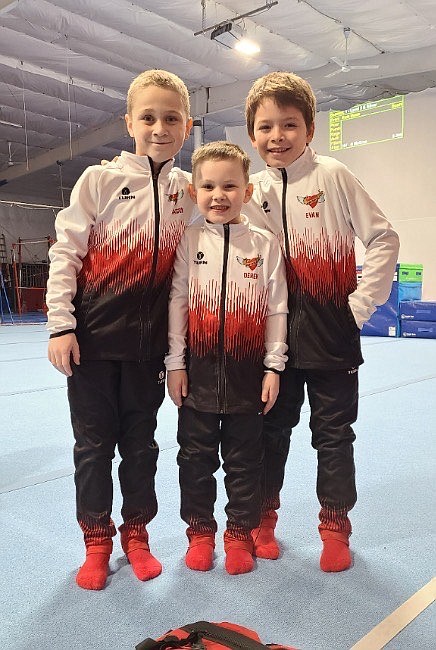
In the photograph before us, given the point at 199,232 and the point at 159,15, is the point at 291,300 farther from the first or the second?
the point at 159,15

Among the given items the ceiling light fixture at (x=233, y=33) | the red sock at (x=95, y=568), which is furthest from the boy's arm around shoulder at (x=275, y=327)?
the ceiling light fixture at (x=233, y=33)

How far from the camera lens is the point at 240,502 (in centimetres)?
167

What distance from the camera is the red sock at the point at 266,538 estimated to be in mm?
1722

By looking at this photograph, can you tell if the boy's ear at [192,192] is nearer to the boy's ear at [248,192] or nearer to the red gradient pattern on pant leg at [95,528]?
the boy's ear at [248,192]

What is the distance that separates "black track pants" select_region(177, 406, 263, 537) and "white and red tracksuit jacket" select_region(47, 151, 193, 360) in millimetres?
263

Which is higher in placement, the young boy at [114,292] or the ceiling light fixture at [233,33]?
the ceiling light fixture at [233,33]

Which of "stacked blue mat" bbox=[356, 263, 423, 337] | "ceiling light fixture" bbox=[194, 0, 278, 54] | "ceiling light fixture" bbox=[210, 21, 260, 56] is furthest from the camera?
"stacked blue mat" bbox=[356, 263, 423, 337]

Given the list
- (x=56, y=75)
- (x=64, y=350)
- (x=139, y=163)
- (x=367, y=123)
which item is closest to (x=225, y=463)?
(x=64, y=350)

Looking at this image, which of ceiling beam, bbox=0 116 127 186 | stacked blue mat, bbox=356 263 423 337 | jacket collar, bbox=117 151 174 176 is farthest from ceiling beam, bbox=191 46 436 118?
jacket collar, bbox=117 151 174 176

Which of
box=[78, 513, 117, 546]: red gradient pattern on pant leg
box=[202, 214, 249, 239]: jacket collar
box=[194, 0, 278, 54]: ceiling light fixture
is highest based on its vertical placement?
box=[194, 0, 278, 54]: ceiling light fixture

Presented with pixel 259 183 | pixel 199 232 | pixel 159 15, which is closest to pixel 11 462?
pixel 199 232

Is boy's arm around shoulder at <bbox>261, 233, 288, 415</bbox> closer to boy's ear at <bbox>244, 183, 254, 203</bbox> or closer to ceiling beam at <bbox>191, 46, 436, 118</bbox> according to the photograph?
boy's ear at <bbox>244, 183, 254, 203</bbox>

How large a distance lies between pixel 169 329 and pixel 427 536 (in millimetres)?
1074

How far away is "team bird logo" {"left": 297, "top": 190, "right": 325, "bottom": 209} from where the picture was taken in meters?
1.65
